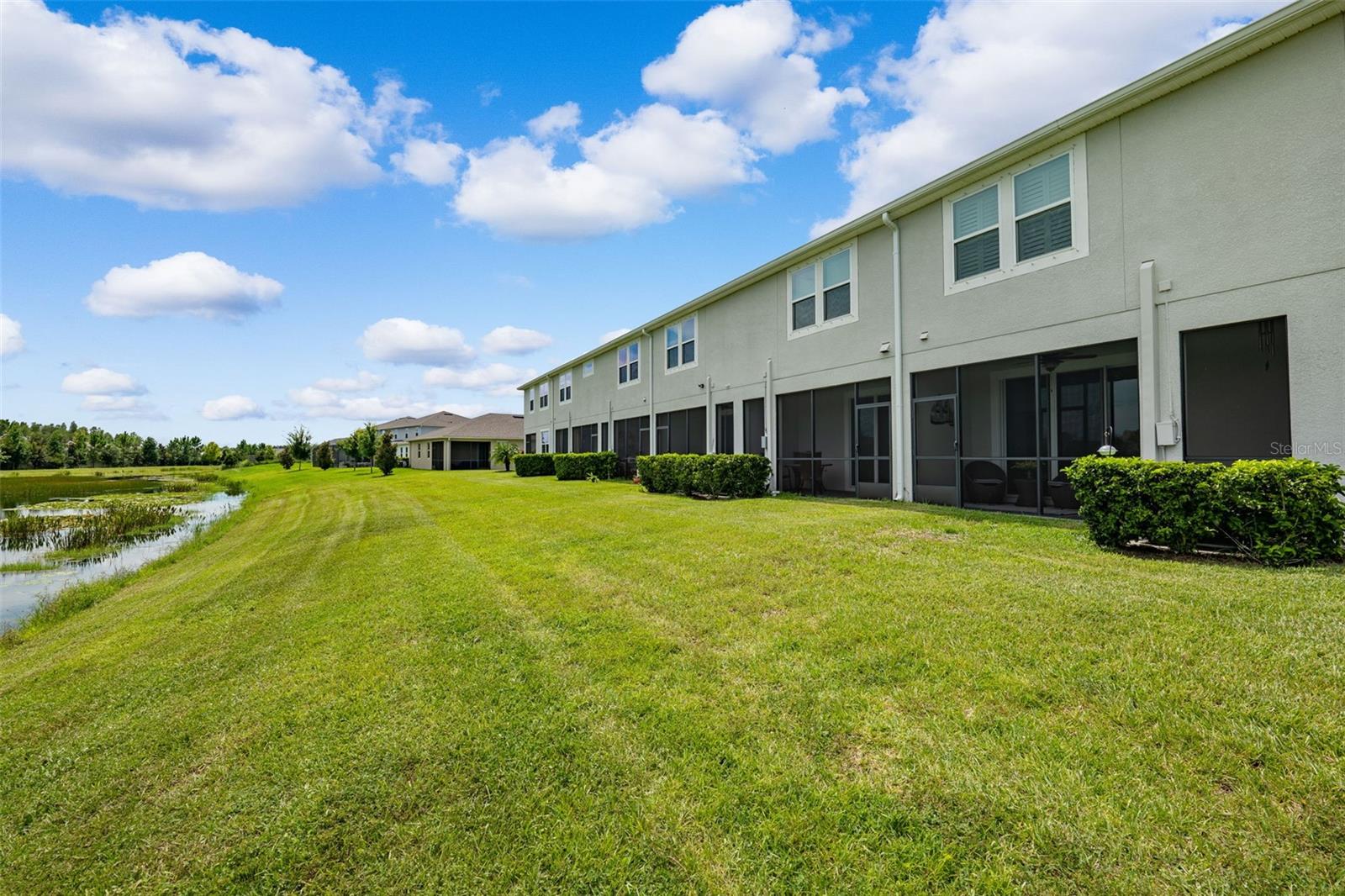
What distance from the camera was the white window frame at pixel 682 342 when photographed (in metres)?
17.8

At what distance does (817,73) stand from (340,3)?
9332 mm

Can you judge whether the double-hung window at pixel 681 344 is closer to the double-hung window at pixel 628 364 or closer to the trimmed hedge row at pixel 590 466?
the double-hung window at pixel 628 364

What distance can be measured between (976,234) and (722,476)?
21.7 feet

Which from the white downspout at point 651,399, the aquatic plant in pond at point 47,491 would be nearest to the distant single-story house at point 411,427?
the aquatic plant in pond at point 47,491

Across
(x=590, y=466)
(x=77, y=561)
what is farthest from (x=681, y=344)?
(x=77, y=561)

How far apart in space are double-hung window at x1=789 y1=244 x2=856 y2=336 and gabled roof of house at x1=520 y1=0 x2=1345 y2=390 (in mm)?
342

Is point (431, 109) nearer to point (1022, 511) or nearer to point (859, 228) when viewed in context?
point (859, 228)

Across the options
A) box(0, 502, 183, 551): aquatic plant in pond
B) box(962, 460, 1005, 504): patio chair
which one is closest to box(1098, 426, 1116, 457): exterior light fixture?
box(962, 460, 1005, 504): patio chair

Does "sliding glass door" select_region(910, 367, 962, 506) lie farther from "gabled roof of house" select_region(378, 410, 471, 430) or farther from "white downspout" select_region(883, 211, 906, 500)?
"gabled roof of house" select_region(378, 410, 471, 430)

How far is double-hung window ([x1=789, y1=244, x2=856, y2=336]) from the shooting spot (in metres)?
12.3

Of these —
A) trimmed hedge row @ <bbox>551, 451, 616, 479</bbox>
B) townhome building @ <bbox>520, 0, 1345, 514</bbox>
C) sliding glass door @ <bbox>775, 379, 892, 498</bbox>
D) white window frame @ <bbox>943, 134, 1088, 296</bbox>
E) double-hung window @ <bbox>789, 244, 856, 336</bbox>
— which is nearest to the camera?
townhome building @ <bbox>520, 0, 1345, 514</bbox>

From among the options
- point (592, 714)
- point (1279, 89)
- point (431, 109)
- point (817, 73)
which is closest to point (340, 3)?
point (431, 109)

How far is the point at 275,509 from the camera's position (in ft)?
68.2

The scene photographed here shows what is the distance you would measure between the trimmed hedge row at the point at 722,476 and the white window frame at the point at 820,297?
3.22 meters
